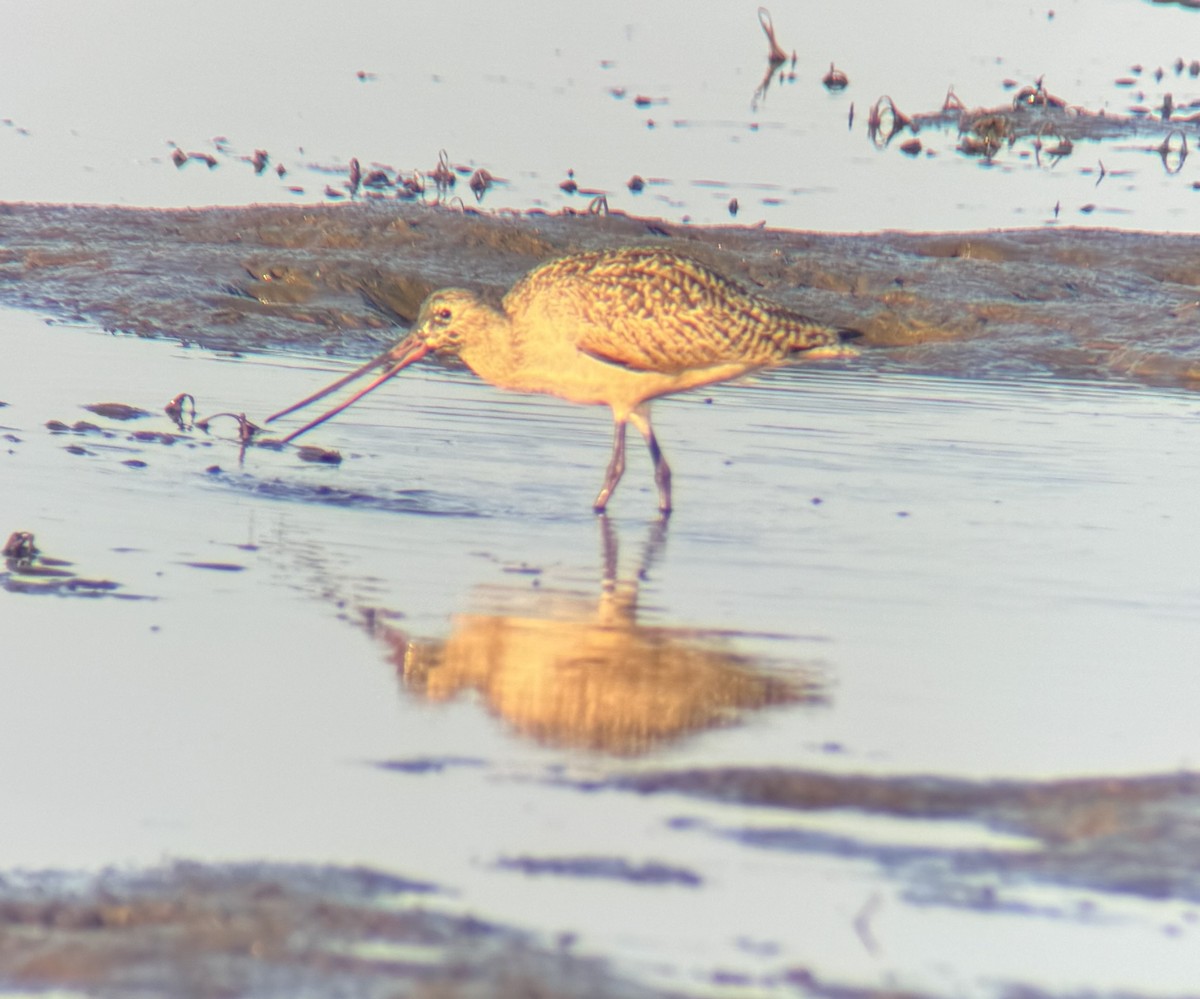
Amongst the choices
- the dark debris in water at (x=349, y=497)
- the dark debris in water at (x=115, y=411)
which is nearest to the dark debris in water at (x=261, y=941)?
the dark debris in water at (x=349, y=497)

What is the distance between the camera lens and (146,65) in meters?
22.0

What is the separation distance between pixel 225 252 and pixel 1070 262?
213 inches

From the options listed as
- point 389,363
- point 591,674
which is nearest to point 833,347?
point 389,363

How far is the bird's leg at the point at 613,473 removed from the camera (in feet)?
26.1

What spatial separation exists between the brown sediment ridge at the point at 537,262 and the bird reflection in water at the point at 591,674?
5.01 m

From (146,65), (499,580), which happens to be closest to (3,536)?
(499,580)

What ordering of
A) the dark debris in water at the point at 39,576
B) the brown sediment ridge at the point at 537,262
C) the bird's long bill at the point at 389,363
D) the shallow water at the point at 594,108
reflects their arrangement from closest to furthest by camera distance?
the dark debris in water at the point at 39,576, the bird's long bill at the point at 389,363, the brown sediment ridge at the point at 537,262, the shallow water at the point at 594,108

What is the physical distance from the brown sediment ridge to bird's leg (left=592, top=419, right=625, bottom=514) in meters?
3.16

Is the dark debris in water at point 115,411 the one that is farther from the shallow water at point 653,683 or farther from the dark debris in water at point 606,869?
the dark debris in water at point 606,869

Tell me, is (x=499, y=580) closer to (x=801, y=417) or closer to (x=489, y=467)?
(x=489, y=467)

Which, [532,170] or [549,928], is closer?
[549,928]

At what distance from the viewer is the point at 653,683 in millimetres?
5602

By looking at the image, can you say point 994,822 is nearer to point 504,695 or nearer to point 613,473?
point 504,695

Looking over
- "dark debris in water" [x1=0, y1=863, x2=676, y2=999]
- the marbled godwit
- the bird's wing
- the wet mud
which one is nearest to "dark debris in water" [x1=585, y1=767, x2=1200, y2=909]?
the wet mud
